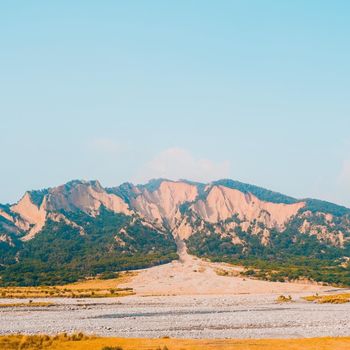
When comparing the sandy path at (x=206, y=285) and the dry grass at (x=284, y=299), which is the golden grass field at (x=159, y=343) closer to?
the dry grass at (x=284, y=299)

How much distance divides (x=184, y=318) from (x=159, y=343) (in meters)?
31.7

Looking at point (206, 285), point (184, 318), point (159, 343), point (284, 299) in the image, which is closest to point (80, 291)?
point (206, 285)

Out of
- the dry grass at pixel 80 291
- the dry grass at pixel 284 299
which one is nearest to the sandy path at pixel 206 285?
the dry grass at pixel 80 291

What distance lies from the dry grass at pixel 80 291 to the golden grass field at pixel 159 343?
7790cm

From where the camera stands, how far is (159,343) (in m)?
60.2

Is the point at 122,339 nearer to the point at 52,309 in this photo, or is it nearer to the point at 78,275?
the point at 52,309

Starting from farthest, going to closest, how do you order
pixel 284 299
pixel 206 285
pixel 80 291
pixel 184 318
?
pixel 206 285 → pixel 80 291 → pixel 284 299 → pixel 184 318

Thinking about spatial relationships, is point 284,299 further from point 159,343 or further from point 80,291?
point 159,343

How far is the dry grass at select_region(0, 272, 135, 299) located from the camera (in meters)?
141

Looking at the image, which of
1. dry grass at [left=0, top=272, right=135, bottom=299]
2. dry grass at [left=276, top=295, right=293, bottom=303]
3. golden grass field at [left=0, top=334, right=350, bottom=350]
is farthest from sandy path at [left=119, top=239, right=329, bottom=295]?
golden grass field at [left=0, top=334, right=350, bottom=350]

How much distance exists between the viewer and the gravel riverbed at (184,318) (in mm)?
73562

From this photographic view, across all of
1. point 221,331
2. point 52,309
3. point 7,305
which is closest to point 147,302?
point 52,309

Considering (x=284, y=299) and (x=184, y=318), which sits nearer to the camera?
(x=184, y=318)

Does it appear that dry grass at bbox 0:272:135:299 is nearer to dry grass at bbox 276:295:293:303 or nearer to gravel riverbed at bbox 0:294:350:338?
gravel riverbed at bbox 0:294:350:338
